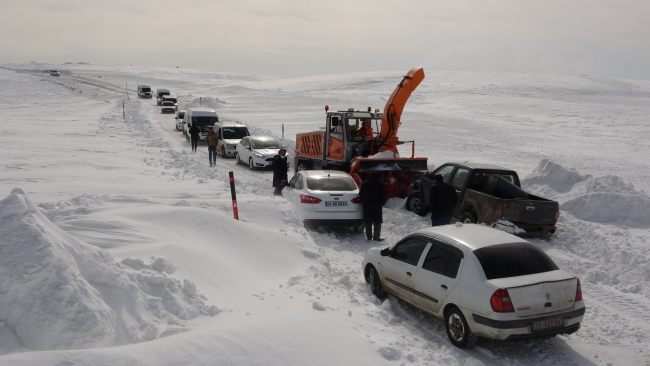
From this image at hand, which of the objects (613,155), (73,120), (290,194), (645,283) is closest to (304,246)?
(290,194)

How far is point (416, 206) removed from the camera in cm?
1335

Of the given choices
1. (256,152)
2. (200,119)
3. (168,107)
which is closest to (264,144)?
(256,152)

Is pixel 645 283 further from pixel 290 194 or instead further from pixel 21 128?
pixel 21 128

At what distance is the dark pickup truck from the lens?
1070 centimetres

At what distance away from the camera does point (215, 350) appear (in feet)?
14.8

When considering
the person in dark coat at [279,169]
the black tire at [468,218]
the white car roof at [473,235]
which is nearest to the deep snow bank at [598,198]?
the black tire at [468,218]

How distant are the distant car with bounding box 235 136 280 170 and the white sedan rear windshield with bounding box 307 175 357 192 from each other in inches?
329

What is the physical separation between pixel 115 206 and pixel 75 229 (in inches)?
101

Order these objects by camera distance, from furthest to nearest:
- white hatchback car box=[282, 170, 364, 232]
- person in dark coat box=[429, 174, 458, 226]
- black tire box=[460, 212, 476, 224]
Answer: black tire box=[460, 212, 476, 224]
white hatchback car box=[282, 170, 364, 232]
person in dark coat box=[429, 174, 458, 226]

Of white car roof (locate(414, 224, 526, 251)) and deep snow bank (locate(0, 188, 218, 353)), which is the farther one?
white car roof (locate(414, 224, 526, 251))

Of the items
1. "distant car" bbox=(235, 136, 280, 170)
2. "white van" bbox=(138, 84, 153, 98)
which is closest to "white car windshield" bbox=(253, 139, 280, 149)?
"distant car" bbox=(235, 136, 280, 170)

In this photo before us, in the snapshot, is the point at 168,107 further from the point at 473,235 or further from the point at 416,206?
the point at 473,235

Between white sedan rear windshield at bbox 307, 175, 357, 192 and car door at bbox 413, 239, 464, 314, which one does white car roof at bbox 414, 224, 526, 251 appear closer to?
car door at bbox 413, 239, 464, 314

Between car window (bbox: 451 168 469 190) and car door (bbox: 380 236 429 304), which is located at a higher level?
car window (bbox: 451 168 469 190)
